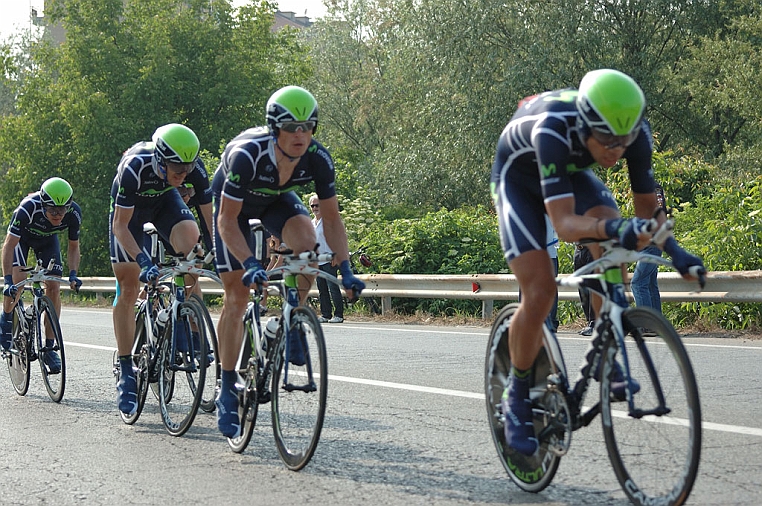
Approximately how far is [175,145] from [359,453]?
2463 mm

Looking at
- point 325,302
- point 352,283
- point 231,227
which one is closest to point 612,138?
point 352,283

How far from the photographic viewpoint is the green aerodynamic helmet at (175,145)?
7.66 metres

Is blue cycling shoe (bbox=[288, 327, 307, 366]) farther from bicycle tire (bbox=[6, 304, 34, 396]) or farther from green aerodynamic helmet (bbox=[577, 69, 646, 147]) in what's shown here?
bicycle tire (bbox=[6, 304, 34, 396])

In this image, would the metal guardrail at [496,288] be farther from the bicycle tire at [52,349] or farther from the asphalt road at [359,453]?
the bicycle tire at [52,349]

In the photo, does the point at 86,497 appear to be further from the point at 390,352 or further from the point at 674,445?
the point at 390,352

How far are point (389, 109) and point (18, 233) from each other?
150 feet


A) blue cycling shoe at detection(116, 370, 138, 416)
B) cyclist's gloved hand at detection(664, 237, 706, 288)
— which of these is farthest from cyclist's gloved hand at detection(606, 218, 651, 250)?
blue cycling shoe at detection(116, 370, 138, 416)

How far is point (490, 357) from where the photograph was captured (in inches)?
224

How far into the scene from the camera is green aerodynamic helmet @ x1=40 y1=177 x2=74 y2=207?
1023 centimetres

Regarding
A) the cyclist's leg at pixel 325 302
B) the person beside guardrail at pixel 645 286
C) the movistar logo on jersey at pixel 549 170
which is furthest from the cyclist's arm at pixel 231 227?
the cyclist's leg at pixel 325 302

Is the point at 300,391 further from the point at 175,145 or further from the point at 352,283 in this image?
the point at 175,145

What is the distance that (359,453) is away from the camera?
21.5 feet

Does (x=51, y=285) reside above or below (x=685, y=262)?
below

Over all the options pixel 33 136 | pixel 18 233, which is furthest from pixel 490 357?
pixel 33 136
